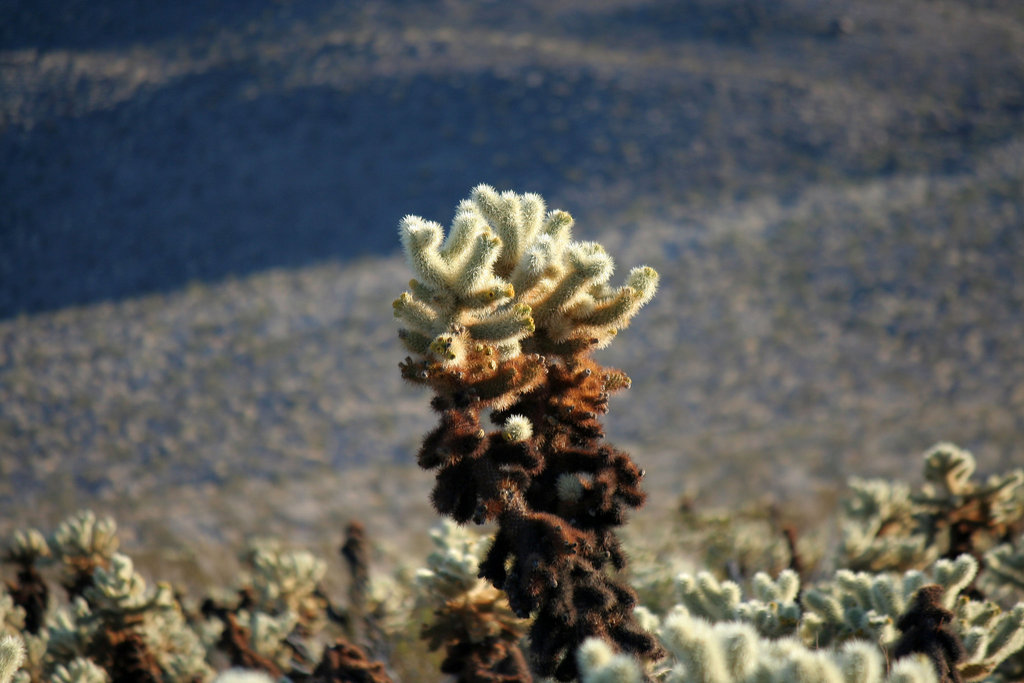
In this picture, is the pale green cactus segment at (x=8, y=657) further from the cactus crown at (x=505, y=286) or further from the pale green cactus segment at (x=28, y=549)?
the pale green cactus segment at (x=28, y=549)

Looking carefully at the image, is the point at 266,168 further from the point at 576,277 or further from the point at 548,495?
the point at 548,495

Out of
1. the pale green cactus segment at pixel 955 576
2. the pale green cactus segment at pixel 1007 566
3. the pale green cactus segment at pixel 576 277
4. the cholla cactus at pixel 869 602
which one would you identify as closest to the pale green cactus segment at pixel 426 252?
the pale green cactus segment at pixel 576 277

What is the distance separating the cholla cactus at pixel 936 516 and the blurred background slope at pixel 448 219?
18.7 feet

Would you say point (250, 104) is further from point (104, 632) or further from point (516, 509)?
point (516, 509)

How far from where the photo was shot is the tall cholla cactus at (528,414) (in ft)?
9.87

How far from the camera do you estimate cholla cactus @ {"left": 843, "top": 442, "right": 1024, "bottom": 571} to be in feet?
17.3

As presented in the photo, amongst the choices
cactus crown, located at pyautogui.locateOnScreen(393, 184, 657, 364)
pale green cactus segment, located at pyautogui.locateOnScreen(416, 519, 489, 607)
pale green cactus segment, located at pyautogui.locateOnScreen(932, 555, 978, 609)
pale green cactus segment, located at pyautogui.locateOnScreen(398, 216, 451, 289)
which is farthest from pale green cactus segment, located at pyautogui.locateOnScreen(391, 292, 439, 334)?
pale green cactus segment, located at pyautogui.locateOnScreen(932, 555, 978, 609)

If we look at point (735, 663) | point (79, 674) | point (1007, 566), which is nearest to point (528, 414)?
point (735, 663)

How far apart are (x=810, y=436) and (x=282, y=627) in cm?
1080

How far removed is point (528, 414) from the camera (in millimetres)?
3293

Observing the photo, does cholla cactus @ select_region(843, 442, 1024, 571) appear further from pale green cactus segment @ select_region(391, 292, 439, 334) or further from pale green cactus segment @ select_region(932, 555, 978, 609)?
pale green cactus segment @ select_region(391, 292, 439, 334)

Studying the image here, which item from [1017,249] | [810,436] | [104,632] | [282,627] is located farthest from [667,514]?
[1017,249]

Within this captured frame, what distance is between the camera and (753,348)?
50.4 feet

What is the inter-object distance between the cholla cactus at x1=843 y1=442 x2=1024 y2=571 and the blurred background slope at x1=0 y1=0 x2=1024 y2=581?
570 centimetres
